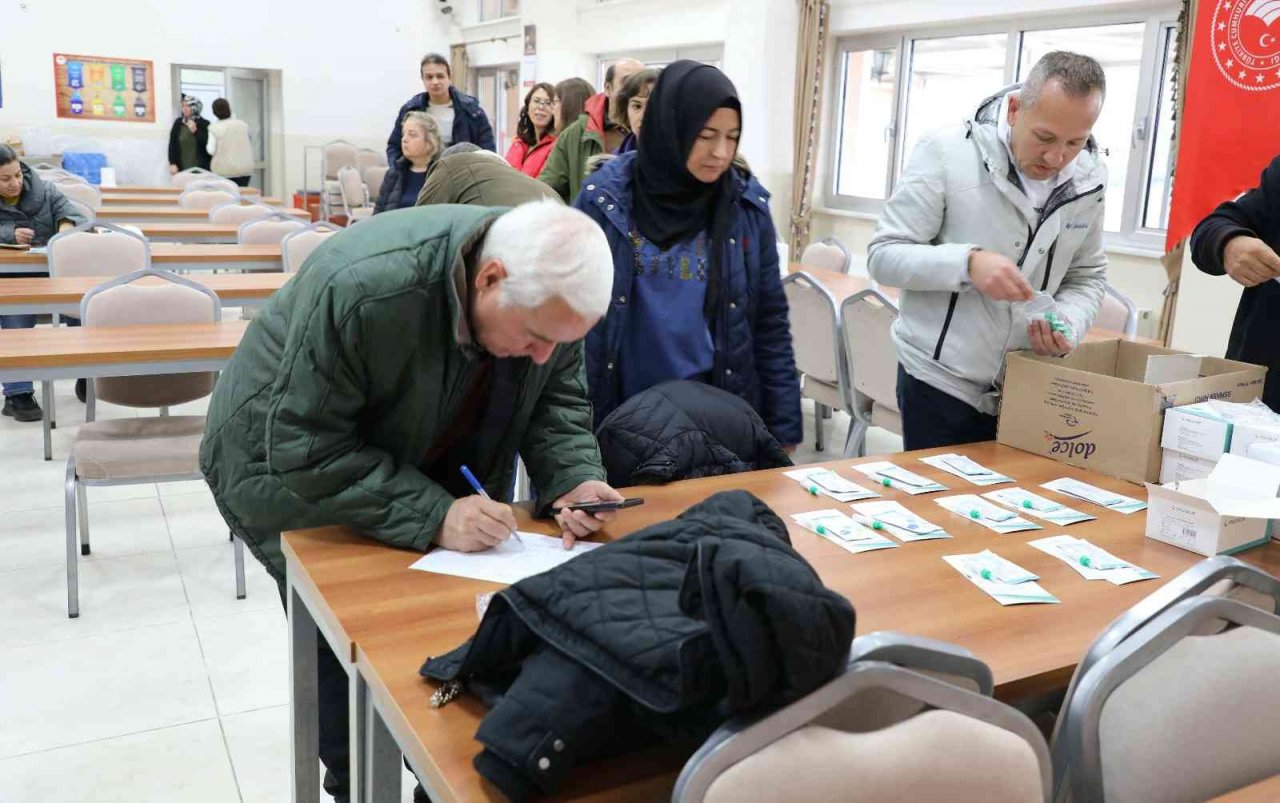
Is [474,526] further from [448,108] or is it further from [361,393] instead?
[448,108]

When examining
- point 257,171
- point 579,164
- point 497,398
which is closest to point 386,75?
point 257,171

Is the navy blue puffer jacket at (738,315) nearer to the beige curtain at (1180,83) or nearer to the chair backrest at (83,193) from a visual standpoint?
the beige curtain at (1180,83)

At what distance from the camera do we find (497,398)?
181cm

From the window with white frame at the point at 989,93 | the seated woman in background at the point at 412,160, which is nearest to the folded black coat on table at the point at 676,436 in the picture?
the seated woman in background at the point at 412,160

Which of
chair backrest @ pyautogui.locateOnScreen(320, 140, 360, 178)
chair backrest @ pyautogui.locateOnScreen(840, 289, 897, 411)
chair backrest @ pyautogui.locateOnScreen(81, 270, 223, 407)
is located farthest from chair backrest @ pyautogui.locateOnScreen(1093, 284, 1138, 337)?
chair backrest @ pyautogui.locateOnScreen(320, 140, 360, 178)

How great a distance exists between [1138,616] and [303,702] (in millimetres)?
1349

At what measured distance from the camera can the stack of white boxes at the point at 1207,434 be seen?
2025mm

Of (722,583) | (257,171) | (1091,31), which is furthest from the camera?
(257,171)

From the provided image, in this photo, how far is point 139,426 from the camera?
136 inches

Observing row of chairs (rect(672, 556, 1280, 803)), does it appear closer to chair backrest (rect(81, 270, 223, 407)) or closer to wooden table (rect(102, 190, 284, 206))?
chair backrest (rect(81, 270, 223, 407))

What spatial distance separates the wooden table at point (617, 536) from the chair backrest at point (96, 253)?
412 centimetres

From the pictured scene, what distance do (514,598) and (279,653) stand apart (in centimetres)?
204

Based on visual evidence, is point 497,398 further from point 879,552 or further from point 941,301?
point 941,301

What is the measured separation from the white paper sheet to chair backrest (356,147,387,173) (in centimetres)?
1285
